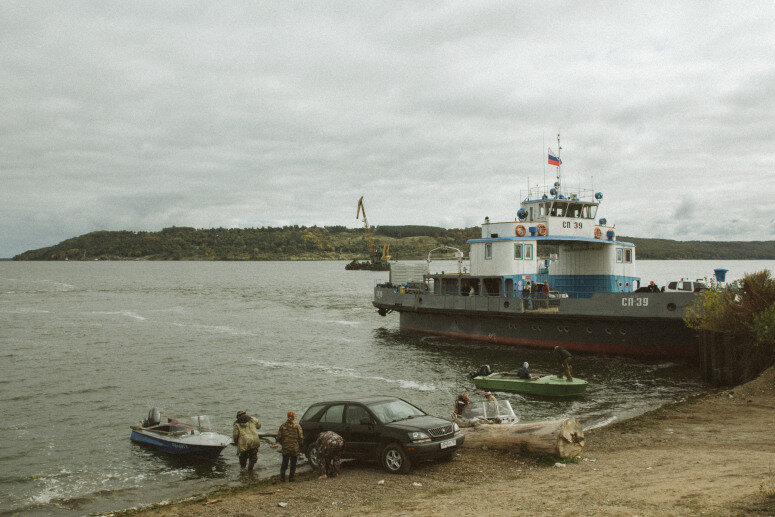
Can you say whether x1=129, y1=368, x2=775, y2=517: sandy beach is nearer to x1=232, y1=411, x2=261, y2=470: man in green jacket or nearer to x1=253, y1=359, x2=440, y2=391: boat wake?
x1=232, y1=411, x2=261, y2=470: man in green jacket

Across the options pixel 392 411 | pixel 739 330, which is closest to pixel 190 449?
pixel 392 411

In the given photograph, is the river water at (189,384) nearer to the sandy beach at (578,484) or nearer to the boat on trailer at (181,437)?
the boat on trailer at (181,437)

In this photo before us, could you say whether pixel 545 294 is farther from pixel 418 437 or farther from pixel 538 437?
pixel 418 437

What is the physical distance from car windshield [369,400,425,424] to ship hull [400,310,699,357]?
1907 centimetres

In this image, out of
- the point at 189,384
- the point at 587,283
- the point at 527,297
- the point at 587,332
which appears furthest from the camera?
the point at 587,283

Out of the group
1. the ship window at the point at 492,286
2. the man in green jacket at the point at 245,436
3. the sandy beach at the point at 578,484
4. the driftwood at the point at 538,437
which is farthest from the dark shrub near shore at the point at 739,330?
the man in green jacket at the point at 245,436

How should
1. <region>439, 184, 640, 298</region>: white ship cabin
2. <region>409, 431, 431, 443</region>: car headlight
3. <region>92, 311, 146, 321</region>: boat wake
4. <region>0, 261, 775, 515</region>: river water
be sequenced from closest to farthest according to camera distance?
<region>409, 431, 431, 443</region>: car headlight, <region>0, 261, 775, 515</region>: river water, <region>439, 184, 640, 298</region>: white ship cabin, <region>92, 311, 146, 321</region>: boat wake

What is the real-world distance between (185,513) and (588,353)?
24170mm

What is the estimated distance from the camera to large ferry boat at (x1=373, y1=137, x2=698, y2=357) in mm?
28922

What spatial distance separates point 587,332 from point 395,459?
20.8 metres

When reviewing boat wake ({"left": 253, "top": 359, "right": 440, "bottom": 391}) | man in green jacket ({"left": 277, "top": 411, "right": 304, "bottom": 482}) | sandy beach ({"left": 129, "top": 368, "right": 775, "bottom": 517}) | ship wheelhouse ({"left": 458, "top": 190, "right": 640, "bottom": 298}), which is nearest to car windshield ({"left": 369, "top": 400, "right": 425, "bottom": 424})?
sandy beach ({"left": 129, "top": 368, "right": 775, "bottom": 517})

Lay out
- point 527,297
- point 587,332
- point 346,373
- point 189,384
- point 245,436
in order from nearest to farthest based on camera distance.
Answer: point 245,436, point 189,384, point 346,373, point 587,332, point 527,297

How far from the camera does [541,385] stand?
73.6ft

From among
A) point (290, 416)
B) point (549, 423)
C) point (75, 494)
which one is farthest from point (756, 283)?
point (75, 494)
